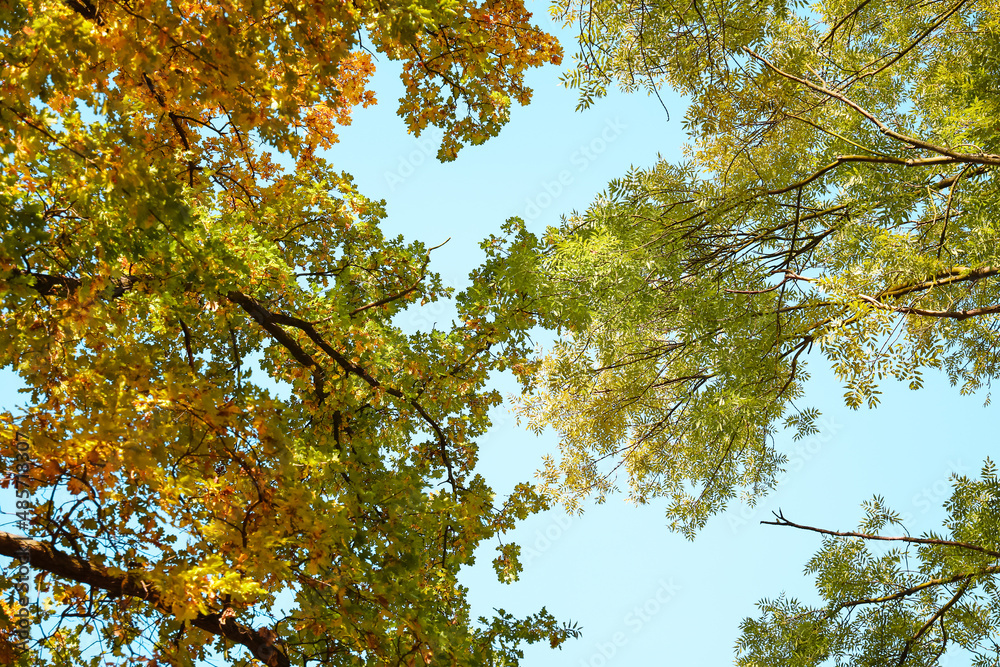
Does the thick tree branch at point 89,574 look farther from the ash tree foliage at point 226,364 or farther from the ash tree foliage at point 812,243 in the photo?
the ash tree foliage at point 812,243

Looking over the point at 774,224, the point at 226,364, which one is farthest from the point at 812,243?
the point at 226,364

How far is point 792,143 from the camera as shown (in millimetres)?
6566

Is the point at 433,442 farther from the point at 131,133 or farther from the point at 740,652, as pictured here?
the point at 740,652

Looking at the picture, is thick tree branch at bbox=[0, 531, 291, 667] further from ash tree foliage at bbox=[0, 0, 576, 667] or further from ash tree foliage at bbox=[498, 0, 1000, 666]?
ash tree foliage at bbox=[498, 0, 1000, 666]

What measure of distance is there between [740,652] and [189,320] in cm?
648

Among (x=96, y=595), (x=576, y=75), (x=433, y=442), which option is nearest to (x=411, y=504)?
(x=433, y=442)

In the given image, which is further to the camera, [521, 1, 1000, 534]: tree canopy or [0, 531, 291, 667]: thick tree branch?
[521, 1, 1000, 534]: tree canopy

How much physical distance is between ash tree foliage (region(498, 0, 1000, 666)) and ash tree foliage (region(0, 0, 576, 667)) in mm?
1131

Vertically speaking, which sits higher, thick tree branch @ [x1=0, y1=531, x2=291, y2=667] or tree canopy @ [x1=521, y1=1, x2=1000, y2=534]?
tree canopy @ [x1=521, y1=1, x2=1000, y2=534]

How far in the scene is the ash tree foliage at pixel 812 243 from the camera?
5.45m

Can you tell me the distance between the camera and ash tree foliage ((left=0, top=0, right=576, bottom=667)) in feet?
11.0

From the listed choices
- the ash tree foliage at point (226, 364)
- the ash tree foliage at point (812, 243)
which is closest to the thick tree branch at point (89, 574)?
the ash tree foliage at point (226, 364)

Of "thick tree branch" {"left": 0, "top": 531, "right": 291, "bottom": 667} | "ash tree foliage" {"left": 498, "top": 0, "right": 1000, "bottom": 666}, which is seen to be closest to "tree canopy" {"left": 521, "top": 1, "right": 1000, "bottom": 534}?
"ash tree foliage" {"left": 498, "top": 0, "right": 1000, "bottom": 666}

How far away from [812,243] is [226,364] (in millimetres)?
5553
